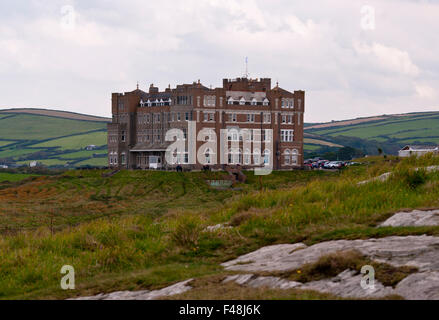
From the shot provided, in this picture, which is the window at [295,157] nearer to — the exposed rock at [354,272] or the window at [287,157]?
the window at [287,157]

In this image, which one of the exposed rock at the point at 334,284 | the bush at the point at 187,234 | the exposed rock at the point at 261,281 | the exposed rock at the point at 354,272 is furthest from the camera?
the bush at the point at 187,234

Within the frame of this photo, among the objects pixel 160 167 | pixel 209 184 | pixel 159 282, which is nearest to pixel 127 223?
pixel 159 282

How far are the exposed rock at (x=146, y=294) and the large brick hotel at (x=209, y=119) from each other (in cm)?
9597

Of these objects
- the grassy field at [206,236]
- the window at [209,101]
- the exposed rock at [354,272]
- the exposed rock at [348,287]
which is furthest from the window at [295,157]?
the exposed rock at [348,287]

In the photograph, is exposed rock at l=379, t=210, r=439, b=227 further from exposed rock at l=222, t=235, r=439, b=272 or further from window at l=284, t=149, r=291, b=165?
window at l=284, t=149, r=291, b=165

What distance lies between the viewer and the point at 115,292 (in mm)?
15117

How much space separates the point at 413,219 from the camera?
18.6 m

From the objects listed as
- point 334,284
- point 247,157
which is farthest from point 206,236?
point 247,157

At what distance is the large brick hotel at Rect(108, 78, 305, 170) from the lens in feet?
371

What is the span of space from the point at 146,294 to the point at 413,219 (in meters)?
8.25

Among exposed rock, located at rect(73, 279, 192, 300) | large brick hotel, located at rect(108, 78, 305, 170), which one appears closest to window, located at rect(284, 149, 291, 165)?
large brick hotel, located at rect(108, 78, 305, 170)

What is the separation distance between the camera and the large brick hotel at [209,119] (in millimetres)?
113188

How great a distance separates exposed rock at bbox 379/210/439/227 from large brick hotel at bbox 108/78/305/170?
92.3 meters
